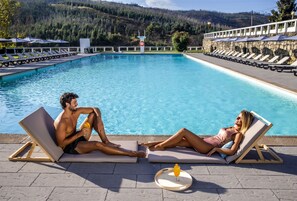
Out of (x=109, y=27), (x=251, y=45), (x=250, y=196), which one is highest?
(x=109, y=27)

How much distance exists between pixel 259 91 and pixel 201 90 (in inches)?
87.7

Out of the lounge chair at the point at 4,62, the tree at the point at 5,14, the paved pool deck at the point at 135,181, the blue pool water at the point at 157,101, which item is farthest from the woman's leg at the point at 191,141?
the tree at the point at 5,14

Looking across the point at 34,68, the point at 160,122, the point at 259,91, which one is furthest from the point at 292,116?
the point at 34,68

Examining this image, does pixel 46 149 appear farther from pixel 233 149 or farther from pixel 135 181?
Answer: pixel 233 149

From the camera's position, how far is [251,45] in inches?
866

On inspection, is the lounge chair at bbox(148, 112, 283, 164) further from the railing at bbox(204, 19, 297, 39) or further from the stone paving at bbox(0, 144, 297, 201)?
the railing at bbox(204, 19, 297, 39)

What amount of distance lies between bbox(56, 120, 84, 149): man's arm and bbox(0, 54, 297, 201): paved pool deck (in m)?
0.29

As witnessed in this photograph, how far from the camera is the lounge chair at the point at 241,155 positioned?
357cm

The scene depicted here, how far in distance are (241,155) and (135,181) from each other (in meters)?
1.45

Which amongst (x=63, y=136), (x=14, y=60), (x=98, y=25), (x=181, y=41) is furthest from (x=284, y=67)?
(x=98, y=25)

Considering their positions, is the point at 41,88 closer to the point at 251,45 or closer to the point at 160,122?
the point at 160,122

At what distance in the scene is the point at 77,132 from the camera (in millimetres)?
3740

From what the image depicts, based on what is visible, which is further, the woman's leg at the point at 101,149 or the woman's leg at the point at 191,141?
the woman's leg at the point at 191,141

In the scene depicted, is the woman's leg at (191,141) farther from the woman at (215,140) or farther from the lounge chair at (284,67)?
the lounge chair at (284,67)
